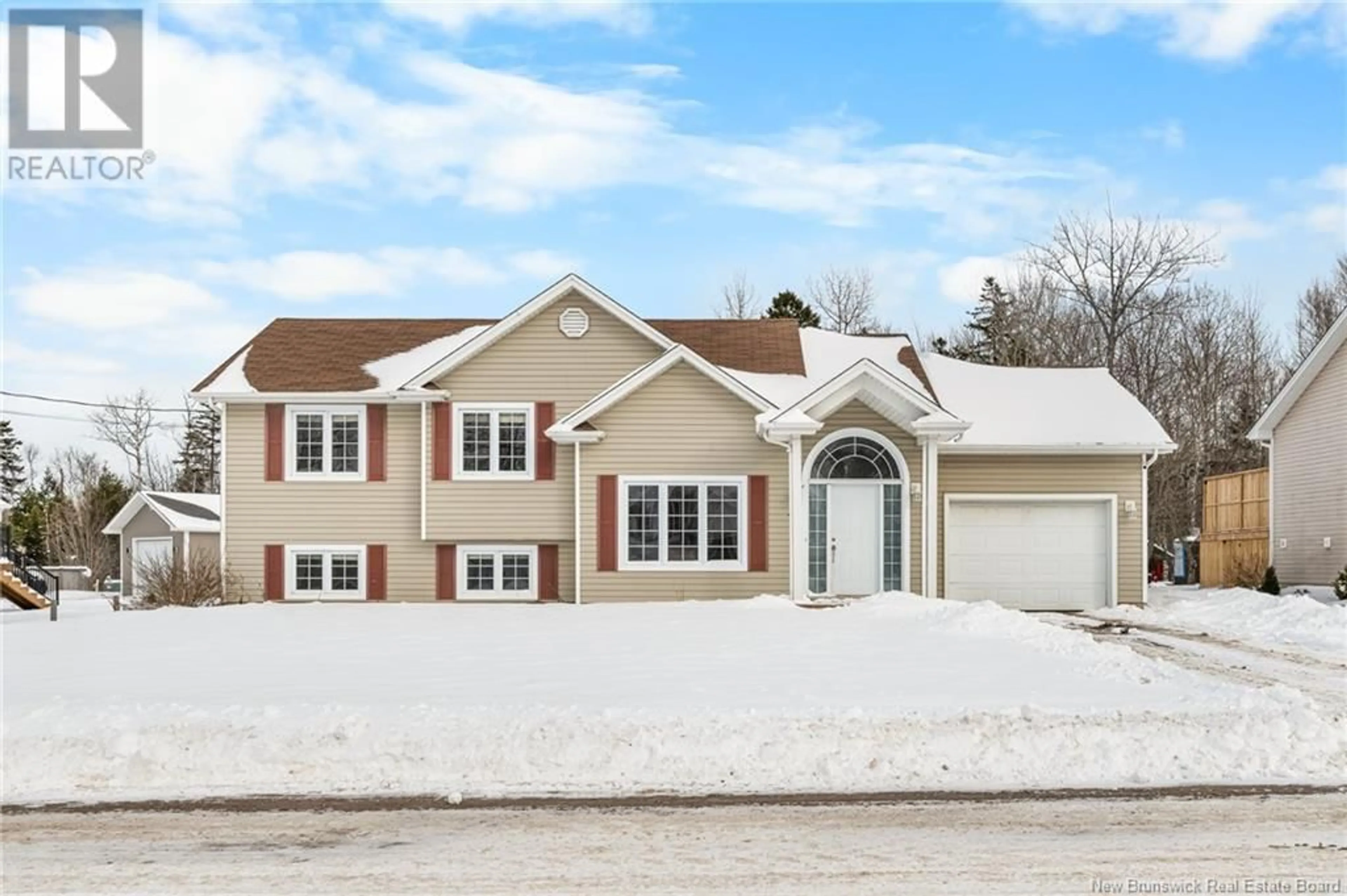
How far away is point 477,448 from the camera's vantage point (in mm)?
25734

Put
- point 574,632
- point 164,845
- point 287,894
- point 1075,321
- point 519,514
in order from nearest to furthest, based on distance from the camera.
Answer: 1. point 287,894
2. point 164,845
3. point 574,632
4. point 519,514
5. point 1075,321

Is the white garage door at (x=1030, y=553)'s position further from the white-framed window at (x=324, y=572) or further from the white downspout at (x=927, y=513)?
the white-framed window at (x=324, y=572)

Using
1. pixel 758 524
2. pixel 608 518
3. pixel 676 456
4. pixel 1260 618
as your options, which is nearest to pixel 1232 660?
pixel 1260 618

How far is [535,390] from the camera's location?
25.7 metres

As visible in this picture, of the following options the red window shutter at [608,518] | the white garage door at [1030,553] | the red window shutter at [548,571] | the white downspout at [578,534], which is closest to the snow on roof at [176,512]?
the red window shutter at [548,571]

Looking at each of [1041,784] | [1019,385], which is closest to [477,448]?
[1019,385]

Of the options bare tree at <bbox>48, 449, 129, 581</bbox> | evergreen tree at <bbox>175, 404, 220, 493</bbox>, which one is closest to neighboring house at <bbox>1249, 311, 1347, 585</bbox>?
bare tree at <bbox>48, 449, 129, 581</bbox>

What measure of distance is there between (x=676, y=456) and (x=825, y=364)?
15.7 feet

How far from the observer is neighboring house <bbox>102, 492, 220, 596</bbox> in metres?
41.3

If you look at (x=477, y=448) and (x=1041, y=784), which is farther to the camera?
(x=477, y=448)

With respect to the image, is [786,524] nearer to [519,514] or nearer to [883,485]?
[883,485]

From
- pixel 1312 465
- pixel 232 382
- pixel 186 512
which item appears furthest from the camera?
pixel 186 512

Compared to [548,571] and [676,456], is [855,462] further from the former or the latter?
[548,571]

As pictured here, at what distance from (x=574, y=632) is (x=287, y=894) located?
11558mm
